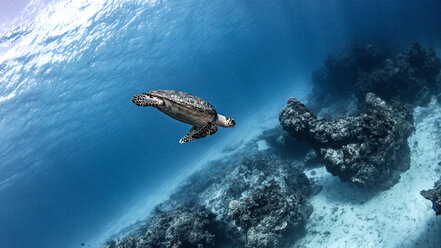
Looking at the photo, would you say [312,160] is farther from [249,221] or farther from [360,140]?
[249,221]

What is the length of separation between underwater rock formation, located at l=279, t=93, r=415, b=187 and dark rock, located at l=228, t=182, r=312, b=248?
204cm

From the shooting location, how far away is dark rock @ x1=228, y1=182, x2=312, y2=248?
6.47m

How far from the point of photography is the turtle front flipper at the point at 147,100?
173 centimetres

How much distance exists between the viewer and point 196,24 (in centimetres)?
3516

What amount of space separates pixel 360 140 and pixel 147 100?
7.31 m

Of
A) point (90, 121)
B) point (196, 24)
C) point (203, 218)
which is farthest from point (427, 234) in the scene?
point (90, 121)

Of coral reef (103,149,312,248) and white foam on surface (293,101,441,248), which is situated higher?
coral reef (103,149,312,248)

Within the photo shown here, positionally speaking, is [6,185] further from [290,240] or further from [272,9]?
[272,9]

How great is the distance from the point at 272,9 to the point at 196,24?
22.0m

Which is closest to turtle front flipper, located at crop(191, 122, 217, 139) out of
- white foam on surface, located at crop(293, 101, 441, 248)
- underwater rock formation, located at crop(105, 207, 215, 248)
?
underwater rock formation, located at crop(105, 207, 215, 248)

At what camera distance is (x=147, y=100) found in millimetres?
1828

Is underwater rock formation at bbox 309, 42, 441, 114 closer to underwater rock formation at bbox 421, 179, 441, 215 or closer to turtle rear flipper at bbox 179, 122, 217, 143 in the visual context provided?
underwater rock formation at bbox 421, 179, 441, 215

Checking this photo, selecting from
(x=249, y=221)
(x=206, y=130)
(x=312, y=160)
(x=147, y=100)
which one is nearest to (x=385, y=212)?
(x=249, y=221)

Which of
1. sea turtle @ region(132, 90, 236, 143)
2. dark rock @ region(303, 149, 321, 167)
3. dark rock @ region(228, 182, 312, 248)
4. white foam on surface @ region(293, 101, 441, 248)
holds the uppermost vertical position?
sea turtle @ region(132, 90, 236, 143)
